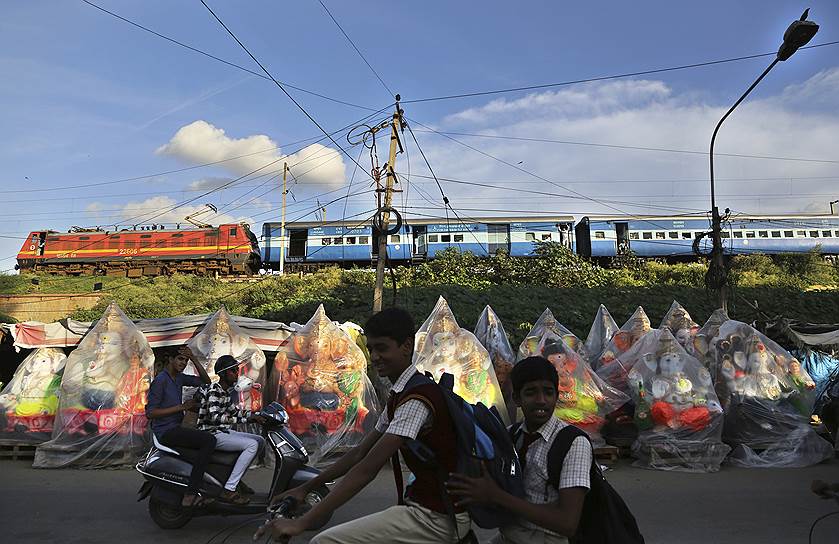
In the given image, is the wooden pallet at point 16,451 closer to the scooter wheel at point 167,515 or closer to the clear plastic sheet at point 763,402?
the scooter wheel at point 167,515

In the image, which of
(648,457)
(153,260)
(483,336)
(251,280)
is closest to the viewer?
(648,457)

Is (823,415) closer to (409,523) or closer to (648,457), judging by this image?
(648,457)

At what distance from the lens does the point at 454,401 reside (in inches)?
80.0

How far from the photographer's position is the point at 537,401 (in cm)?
223

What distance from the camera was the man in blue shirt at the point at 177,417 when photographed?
4559 mm

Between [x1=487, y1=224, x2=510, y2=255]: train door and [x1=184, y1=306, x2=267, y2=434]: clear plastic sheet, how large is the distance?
A: 21.5 m

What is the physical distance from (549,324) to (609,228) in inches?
815

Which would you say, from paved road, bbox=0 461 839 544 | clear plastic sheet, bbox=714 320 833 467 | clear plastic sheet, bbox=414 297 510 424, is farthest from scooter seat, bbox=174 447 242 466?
clear plastic sheet, bbox=714 320 833 467

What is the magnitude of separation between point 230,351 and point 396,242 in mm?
20829

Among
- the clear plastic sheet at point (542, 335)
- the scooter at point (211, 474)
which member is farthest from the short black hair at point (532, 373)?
the clear plastic sheet at point (542, 335)

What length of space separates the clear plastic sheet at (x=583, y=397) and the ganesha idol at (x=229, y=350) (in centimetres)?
395

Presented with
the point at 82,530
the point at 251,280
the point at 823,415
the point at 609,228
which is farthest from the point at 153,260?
the point at 823,415

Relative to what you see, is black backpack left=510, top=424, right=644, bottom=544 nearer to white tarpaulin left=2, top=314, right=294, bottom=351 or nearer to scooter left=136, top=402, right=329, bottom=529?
scooter left=136, top=402, right=329, bottom=529

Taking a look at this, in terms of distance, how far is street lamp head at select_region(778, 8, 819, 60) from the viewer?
8.90m
